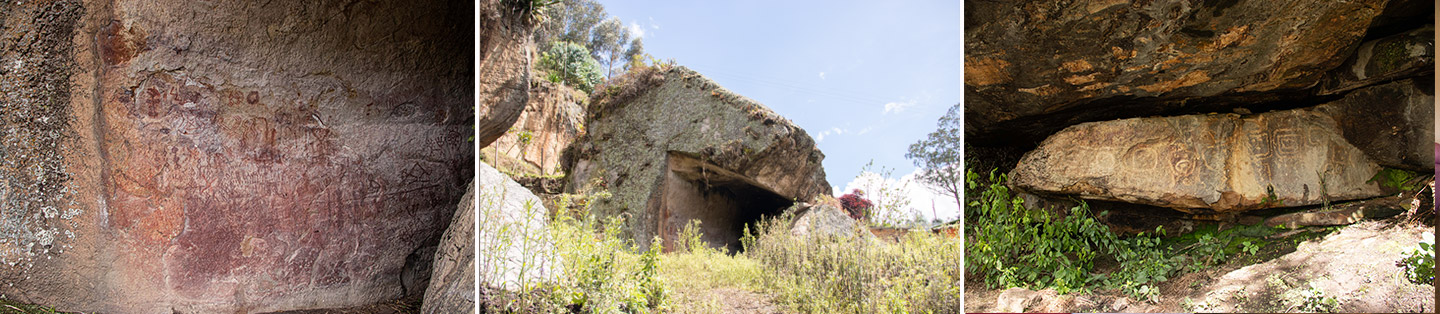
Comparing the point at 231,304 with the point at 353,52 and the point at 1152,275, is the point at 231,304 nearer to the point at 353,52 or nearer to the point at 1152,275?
the point at 353,52

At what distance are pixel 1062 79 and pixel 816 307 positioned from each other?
5.92ft

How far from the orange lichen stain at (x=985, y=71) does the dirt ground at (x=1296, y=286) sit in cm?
108

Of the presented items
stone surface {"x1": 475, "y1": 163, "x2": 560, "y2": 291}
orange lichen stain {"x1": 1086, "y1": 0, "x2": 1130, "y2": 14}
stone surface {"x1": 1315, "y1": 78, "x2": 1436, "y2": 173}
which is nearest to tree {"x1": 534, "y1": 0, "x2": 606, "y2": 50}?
stone surface {"x1": 475, "y1": 163, "x2": 560, "y2": 291}

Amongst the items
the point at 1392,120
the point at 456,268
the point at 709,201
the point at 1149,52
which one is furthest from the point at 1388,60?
the point at 456,268

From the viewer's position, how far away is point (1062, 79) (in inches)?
114

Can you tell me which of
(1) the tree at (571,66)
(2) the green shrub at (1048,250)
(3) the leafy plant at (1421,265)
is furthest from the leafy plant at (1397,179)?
(1) the tree at (571,66)

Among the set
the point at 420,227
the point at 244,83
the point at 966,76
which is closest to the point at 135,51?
the point at 244,83

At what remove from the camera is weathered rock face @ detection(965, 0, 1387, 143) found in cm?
246

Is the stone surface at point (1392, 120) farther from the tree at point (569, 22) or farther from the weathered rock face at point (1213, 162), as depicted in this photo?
the tree at point (569, 22)

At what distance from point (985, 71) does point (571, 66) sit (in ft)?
6.67

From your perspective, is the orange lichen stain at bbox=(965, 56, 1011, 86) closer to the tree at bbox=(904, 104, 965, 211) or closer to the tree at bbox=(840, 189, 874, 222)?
the tree at bbox=(904, 104, 965, 211)

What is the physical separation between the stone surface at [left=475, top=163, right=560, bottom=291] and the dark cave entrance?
0.50 metres

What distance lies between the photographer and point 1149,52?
266cm

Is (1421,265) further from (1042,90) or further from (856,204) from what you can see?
(856,204)
